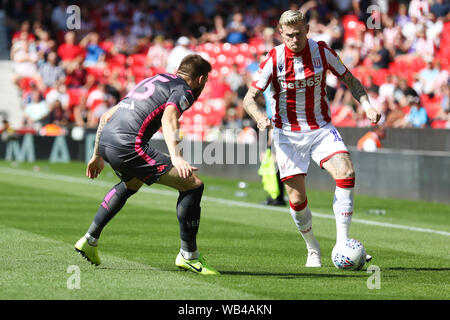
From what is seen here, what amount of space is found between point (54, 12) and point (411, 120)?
50.0ft

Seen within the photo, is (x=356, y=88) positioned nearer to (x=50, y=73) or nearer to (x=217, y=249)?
(x=217, y=249)

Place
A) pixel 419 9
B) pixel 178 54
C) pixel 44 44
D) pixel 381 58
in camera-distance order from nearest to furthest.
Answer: pixel 381 58, pixel 419 9, pixel 178 54, pixel 44 44

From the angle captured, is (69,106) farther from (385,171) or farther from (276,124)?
(276,124)

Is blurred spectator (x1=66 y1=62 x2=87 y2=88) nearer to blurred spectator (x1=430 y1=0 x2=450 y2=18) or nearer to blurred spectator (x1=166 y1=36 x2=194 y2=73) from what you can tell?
blurred spectator (x1=166 y1=36 x2=194 y2=73)

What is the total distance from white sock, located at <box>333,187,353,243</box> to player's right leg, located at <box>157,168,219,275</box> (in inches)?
47.5

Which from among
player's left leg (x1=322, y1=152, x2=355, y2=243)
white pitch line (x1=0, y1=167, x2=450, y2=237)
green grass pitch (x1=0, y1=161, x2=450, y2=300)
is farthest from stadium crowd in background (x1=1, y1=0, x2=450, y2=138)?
player's left leg (x1=322, y1=152, x2=355, y2=243)

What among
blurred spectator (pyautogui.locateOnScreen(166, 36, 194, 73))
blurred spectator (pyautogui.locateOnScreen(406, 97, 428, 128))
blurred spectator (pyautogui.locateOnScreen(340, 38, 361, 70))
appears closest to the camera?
blurred spectator (pyautogui.locateOnScreen(406, 97, 428, 128))

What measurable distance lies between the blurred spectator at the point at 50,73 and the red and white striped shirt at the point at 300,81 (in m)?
19.8

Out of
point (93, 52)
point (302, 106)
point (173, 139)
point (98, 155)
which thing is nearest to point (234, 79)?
point (93, 52)

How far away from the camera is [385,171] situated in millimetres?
16875

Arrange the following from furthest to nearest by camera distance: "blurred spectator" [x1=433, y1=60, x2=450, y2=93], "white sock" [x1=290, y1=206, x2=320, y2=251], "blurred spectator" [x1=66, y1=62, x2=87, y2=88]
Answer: "blurred spectator" [x1=66, y1=62, x2=87, y2=88], "blurred spectator" [x1=433, y1=60, x2=450, y2=93], "white sock" [x1=290, y1=206, x2=320, y2=251]

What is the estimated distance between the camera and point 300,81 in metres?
8.73

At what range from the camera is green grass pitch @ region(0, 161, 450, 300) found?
704 cm

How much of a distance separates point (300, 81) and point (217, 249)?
2.13 metres
